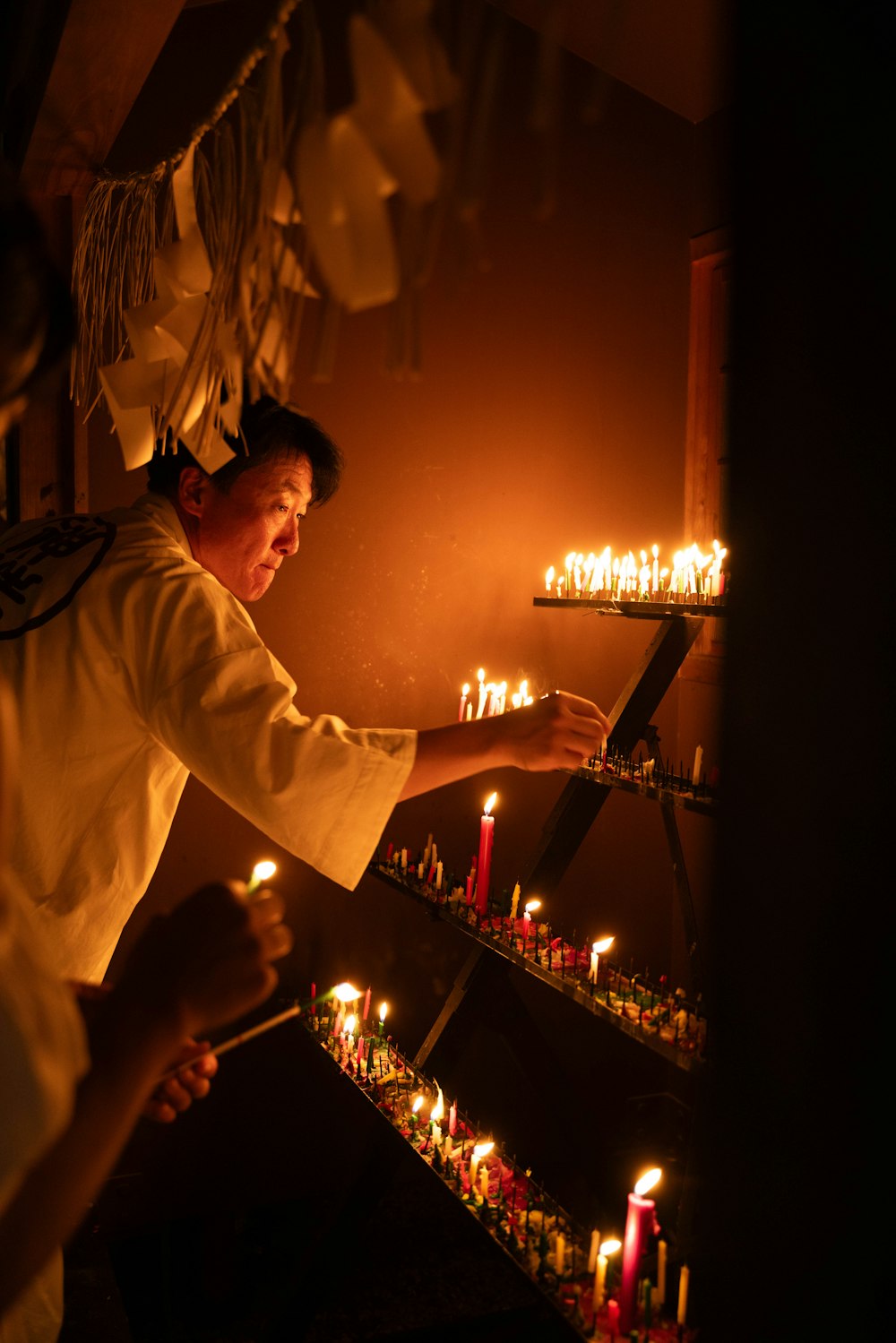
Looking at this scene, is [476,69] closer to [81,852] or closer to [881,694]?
[81,852]

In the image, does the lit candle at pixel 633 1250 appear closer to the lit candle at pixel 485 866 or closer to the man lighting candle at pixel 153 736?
the man lighting candle at pixel 153 736

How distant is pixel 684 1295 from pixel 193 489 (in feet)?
5.91

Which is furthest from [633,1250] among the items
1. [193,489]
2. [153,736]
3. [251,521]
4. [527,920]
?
[193,489]

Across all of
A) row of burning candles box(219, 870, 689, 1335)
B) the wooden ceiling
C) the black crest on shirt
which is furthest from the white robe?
the black crest on shirt

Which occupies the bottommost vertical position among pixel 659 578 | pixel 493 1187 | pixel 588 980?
pixel 493 1187

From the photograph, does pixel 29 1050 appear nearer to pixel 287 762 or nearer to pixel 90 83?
pixel 287 762

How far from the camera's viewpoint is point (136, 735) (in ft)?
6.24

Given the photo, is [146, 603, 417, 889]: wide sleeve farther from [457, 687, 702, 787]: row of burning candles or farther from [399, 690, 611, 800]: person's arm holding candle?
[457, 687, 702, 787]: row of burning candles

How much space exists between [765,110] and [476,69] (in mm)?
2123

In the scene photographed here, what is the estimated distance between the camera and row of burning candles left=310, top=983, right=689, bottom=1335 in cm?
194

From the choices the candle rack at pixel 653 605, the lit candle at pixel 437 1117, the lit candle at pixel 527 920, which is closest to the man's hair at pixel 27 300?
the candle rack at pixel 653 605

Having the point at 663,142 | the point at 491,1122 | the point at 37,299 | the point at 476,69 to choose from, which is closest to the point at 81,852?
the point at 37,299

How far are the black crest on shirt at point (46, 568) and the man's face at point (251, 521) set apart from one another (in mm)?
258

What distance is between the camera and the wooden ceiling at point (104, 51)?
72.7 inches
